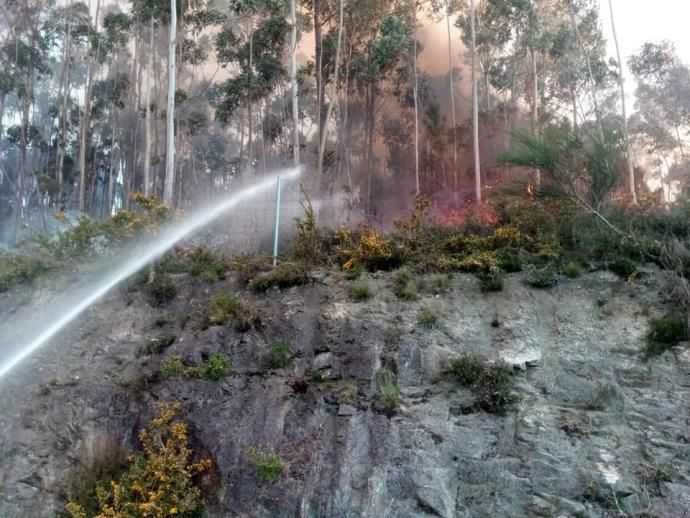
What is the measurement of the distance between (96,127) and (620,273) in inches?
1049

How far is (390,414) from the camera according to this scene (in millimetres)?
8312

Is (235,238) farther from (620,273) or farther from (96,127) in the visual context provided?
(96,127)

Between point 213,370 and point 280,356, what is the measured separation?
1.00 meters

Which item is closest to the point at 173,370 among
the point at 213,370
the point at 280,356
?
the point at 213,370

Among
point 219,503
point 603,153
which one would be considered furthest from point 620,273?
point 219,503

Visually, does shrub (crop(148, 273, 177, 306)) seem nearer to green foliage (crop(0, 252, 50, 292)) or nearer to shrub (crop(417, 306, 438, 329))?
green foliage (crop(0, 252, 50, 292))

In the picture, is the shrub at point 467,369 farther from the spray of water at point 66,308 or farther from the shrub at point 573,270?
the spray of water at point 66,308

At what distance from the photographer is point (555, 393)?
27.5 ft

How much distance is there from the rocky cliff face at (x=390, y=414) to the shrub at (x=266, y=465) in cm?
13

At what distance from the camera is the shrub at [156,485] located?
297 inches

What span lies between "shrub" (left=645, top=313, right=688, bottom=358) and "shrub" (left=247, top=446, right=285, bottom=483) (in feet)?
17.0

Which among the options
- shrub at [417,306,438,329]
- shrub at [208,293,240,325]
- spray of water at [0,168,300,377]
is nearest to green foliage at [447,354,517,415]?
shrub at [417,306,438,329]

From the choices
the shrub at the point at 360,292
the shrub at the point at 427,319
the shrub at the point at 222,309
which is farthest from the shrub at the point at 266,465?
the shrub at the point at 360,292

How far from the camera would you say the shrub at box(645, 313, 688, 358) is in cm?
867
